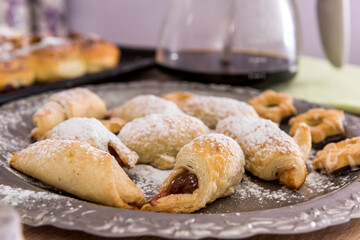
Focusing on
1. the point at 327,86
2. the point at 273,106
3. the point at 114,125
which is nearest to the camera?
the point at 114,125

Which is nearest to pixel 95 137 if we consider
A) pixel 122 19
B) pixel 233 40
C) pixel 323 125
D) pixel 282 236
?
pixel 282 236

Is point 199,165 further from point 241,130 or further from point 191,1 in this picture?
point 191,1

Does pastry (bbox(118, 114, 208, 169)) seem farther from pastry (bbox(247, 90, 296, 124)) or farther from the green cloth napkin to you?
the green cloth napkin

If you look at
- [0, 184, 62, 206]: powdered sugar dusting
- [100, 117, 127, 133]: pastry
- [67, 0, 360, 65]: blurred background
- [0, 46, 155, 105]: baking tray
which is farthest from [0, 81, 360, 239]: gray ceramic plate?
[67, 0, 360, 65]: blurred background

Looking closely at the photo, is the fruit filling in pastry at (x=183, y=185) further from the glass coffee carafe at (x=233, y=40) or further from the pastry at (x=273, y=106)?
the glass coffee carafe at (x=233, y=40)

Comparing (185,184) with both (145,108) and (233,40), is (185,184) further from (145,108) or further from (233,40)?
(233,40)

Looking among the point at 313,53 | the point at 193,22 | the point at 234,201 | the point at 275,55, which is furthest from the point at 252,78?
the point at 313,53

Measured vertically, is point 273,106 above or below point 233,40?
below
